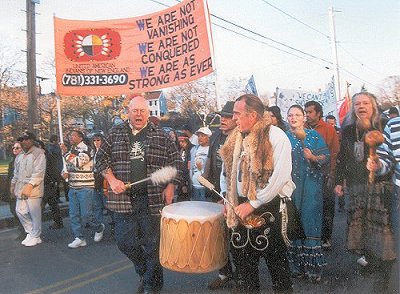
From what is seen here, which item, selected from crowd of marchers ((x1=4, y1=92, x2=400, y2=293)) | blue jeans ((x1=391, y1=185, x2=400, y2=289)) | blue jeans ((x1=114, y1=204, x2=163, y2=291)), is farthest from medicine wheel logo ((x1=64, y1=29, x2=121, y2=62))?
blue jeans ((x1=391, y1=185, x2=400, y2=289))

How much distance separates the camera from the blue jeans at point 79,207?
5.78m

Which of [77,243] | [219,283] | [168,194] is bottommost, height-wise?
[219,283]

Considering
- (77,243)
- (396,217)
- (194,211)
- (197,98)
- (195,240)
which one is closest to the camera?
(195,240)

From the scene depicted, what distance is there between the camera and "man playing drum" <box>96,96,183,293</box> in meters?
3.56

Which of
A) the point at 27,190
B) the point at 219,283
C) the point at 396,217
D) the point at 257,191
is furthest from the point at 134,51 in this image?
the point at 396,217

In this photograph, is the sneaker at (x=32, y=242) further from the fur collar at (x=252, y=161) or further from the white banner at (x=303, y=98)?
the white banner at (x=303, y=98)

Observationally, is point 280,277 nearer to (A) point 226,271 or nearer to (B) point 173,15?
(A) point 226,271

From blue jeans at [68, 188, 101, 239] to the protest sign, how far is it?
4.41 feet

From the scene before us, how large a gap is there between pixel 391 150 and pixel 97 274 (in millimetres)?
2929

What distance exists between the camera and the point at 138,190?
3586mm

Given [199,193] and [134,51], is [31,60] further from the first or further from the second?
[199,193]

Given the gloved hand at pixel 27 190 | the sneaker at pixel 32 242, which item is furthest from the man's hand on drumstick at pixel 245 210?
the sneaker at pixel 32 242

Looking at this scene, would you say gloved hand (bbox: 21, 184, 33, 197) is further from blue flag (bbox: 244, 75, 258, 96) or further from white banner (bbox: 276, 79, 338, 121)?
white banner (bbox: 276, 79, 338, 121)

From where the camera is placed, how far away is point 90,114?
44.5ft
